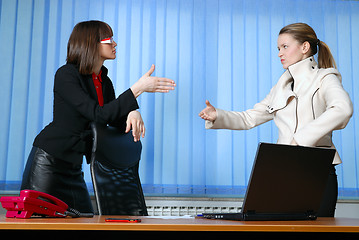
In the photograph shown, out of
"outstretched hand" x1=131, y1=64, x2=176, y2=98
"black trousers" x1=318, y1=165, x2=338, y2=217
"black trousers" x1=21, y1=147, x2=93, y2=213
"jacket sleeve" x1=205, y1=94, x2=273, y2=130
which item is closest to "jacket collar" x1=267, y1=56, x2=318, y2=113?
"jacket sleeve" x1=205, y1=94, x2=273, y2=130

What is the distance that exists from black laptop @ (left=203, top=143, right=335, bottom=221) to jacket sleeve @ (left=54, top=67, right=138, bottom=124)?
0.66 metres

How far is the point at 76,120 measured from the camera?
1.79 metres

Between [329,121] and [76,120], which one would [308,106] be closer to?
[329,121]

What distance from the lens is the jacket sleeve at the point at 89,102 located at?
1.66m

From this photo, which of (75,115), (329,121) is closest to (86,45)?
(75,115)

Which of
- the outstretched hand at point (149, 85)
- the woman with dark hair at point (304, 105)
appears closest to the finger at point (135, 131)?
the outstretched hand at point (149, 85)

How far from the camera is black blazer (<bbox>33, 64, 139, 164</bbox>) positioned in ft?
5.48

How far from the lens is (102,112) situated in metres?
1.66

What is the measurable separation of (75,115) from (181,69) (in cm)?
134

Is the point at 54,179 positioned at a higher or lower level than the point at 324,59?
lower

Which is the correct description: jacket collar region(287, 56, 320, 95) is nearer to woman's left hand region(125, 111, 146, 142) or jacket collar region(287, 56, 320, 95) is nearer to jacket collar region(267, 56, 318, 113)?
jacket collar region(267, 56, 318, 113)

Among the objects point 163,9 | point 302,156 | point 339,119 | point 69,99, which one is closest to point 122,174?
point 69,99

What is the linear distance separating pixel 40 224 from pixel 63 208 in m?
0.37

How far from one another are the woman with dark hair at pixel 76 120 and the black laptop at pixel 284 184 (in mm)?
689
